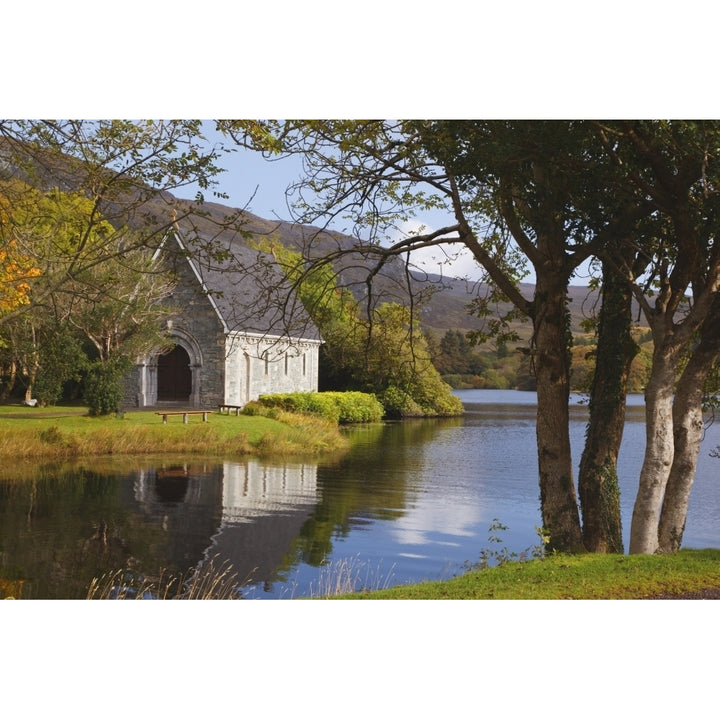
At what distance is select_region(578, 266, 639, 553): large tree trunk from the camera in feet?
36.0

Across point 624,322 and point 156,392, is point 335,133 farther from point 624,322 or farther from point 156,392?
point 156,392

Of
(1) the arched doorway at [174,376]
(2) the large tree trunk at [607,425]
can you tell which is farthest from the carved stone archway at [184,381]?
(2) the large tree trunk at [607,425]

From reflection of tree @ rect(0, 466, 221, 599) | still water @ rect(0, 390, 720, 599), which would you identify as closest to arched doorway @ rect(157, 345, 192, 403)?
still water @ rect(0, 390, 720, 599)

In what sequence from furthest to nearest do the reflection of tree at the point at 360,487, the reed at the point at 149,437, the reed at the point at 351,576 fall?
the reed at the point at 149,437 → the reflection of tree at the point at 360,487 → the reed at the point at 351,576

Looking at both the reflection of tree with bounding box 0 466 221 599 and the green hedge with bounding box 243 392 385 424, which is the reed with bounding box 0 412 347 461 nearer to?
the reflection of tree with bounding box 0 466 221 599

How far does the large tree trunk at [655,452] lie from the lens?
9883mm

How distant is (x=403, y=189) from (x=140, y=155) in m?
4.36

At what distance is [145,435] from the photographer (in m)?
23.6

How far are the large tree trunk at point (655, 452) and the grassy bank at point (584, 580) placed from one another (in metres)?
0.52

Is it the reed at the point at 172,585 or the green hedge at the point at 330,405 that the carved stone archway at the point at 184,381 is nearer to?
the green hedge at the point at 330,405

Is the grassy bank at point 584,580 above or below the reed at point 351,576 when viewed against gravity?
above

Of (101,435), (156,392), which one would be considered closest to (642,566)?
(101,435)

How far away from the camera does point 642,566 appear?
8938mm

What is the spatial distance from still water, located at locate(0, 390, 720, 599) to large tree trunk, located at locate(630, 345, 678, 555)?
2864mm
